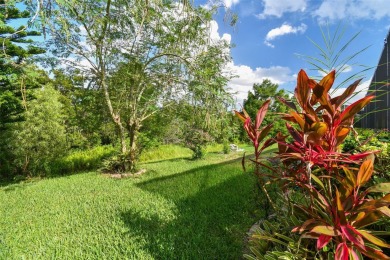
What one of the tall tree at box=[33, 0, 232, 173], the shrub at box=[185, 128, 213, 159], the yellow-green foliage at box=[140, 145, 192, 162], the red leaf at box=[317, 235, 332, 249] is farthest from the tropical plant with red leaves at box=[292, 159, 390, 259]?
the yellow-green foliage at box=[140, 145, 192, 162]

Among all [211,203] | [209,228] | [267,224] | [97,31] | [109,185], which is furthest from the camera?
[97,31]

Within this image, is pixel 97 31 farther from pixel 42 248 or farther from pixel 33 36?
pixel 42 248

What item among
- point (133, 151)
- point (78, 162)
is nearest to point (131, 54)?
point (133, 151)

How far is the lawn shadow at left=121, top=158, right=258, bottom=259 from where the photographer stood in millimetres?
2250

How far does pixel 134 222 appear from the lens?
2.98m

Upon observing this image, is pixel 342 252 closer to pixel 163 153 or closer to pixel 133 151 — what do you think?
pixel 133 151

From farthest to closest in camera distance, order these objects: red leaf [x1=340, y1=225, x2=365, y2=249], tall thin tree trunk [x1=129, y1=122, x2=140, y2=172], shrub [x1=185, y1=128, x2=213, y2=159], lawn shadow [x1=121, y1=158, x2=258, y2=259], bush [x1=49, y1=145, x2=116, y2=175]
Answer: shrub [x1=185, y1=128, x2=213, y2=159] < bush [x1=49, y1=145, x2=116, y2=175] < tall thin tree trunk [x1=129, y1=122, x2=140, y2=172] < lawn shadow [x1=121, y1=158, x2=258, y2=259] < red leaf [x1=340, y1=225, x2=365, y2=249]

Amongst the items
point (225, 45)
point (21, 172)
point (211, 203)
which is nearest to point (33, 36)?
point (21, 172)

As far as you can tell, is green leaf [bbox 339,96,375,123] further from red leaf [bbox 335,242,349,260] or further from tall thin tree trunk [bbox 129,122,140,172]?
tall thin tree trunk [bbox 129,122,140,172]

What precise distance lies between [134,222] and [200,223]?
0.85 meters

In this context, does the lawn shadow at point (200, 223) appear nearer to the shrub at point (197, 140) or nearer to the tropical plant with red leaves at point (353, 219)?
the tropical plant with red leaves at point (353, 219)

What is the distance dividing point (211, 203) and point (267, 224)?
6.28ft

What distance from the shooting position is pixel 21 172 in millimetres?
9297

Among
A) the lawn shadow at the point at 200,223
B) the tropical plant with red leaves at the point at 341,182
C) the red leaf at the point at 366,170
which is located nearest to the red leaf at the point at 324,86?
the tropical plant with red leaves at the point at 341,182
